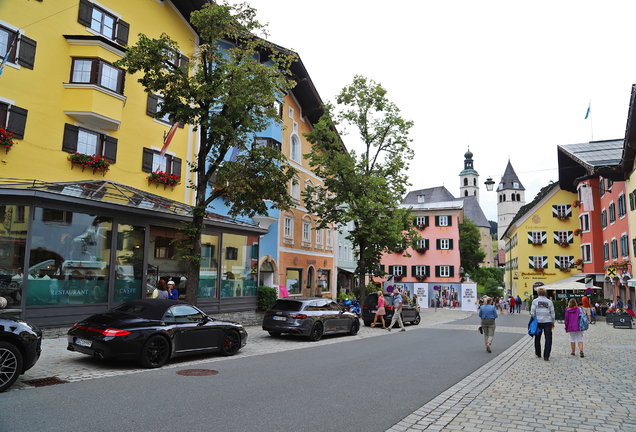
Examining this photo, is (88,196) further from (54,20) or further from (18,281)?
(54,20)

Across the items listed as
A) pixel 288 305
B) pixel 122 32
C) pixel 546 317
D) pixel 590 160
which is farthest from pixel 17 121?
pixel 590 160

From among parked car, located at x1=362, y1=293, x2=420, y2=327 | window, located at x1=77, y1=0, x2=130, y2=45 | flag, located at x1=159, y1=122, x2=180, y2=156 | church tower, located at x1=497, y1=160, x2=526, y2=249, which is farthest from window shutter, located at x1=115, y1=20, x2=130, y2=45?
church tower, located at x1=497, y1=160, x2=526, y2=249

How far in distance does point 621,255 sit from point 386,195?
19.1 m

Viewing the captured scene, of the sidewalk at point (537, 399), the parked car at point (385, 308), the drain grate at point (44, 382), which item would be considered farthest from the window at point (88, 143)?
the sidewalk at point (537, 399)

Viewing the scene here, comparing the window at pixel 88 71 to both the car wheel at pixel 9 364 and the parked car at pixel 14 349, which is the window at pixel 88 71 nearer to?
the parked car at pixel 14 349

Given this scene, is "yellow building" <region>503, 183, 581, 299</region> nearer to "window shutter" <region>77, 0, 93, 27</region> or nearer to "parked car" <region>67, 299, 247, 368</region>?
"parked car" <region>67, 299, 247, 368</region>

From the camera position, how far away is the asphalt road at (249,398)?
6.03 m

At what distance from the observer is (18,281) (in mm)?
12797

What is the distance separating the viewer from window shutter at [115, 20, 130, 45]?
19.6 meters

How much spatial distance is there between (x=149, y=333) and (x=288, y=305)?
7.23 meters

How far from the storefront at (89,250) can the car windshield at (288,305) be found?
3.65m

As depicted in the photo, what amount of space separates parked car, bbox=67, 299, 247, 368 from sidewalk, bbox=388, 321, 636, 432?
5.80m

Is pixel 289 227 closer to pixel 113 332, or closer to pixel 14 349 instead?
pixel 113 332

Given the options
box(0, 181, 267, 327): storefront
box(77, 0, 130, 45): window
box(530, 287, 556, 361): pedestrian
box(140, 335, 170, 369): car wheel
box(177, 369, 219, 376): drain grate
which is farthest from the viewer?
box(77, 0, 130, 45): window
